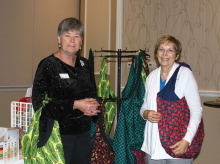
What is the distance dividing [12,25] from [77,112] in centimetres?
230

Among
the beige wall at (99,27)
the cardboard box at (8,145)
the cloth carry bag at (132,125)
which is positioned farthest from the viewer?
the beige wall at (99,27)

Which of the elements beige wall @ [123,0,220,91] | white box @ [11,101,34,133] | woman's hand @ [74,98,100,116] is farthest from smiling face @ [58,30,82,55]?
beige wall @ [123,0,220,91]

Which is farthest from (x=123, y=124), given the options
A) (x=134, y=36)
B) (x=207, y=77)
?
(x=134, y=36)

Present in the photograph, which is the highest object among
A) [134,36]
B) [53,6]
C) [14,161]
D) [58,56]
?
[53,6]

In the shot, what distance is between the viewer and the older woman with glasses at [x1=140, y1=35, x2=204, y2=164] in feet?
4.64

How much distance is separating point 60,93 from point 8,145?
0.42 meters

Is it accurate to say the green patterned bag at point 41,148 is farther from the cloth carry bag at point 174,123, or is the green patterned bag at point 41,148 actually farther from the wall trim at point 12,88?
the wall trim at point 12,88

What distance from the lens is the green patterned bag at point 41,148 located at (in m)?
1.42

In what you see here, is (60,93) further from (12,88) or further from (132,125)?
(12,88)

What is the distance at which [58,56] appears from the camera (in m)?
1.56

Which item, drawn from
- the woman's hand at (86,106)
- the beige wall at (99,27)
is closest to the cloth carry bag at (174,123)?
the woman's hand at (86,106)

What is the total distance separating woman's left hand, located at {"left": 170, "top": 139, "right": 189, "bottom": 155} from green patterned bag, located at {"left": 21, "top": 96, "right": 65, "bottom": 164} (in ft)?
2.19

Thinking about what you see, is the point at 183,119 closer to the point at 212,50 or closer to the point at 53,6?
the point at 212,50

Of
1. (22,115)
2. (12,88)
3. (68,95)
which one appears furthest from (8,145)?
(12,88)
